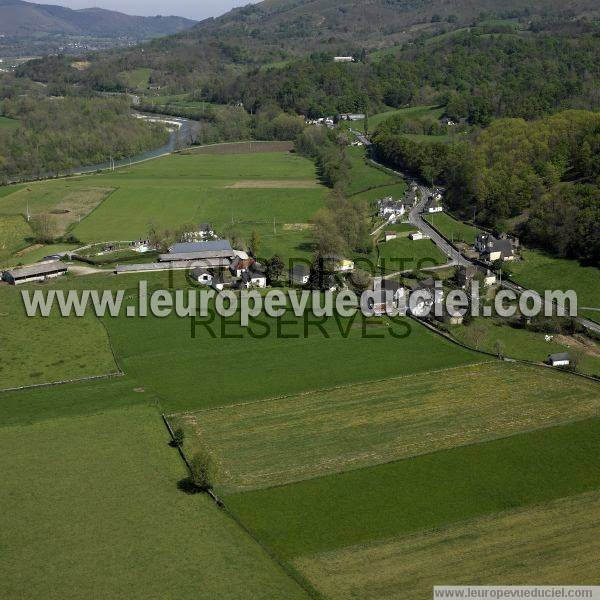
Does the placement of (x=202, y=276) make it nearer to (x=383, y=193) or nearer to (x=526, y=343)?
(x=526, y=343)

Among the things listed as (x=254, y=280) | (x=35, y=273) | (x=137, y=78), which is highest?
(x=137, y=78)

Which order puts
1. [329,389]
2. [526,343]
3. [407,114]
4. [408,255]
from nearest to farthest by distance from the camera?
[329,389], [526,343], [408,255], [407,114]

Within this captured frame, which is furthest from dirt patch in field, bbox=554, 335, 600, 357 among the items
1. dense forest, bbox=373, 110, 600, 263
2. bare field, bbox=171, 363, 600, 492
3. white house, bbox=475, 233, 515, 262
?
dense forest, bbox=373, 110, 600, 263

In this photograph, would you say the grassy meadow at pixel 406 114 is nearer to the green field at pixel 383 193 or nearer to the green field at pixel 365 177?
the green field at pixel 365 177

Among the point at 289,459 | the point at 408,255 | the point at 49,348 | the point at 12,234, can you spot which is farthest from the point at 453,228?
the point at 289,459

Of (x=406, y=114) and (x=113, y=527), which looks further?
(x=406, y=114)

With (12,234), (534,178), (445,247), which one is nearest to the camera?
(445,247)
